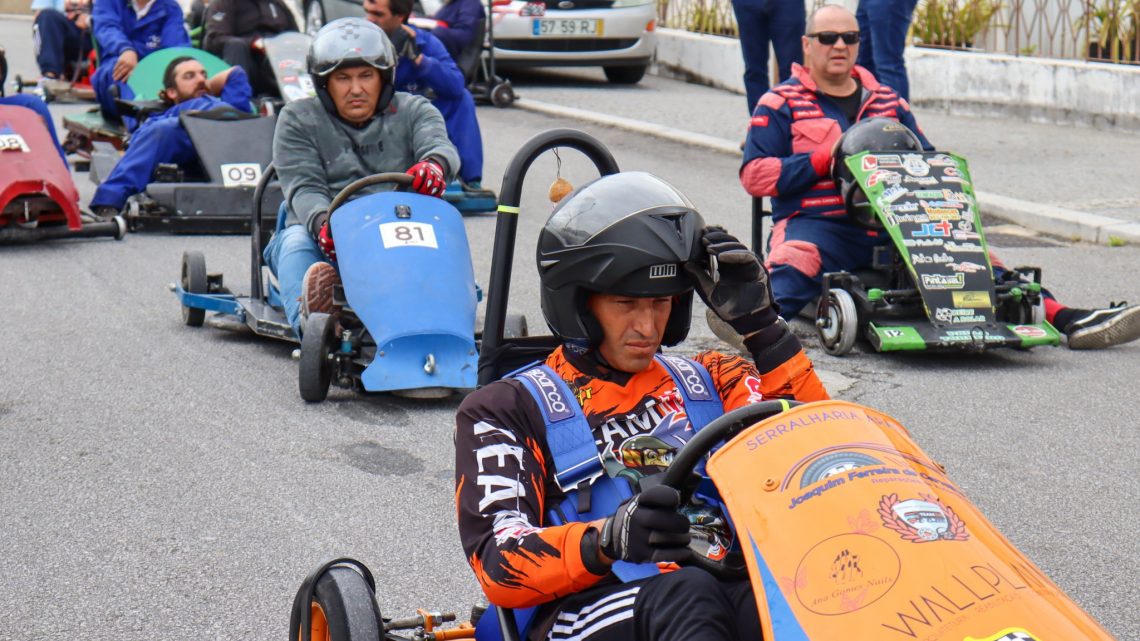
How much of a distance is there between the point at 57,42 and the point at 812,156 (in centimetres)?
1139

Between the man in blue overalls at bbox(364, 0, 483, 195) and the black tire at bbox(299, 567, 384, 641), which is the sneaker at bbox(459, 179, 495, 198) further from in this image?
the black tire at bbox(299, 567, 384, 641)

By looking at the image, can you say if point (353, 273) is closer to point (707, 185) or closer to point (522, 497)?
point (522, 497)

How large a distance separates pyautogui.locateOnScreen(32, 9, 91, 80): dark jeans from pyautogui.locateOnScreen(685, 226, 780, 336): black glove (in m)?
14.4

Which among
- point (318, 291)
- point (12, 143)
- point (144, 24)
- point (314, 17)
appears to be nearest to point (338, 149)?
point (318, 291)

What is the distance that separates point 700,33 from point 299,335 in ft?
40.8

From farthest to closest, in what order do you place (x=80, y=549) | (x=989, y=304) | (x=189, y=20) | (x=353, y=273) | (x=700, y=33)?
1. (x=700, y=33)
2. (x=189, y=20)
3. (x=989, y=304)
4. (x=353, y=273)
5. (x=80, y=549)

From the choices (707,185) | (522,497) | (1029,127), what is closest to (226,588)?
(522,497)

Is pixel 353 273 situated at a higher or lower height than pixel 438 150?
lower

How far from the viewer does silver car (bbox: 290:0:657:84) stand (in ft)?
53.1

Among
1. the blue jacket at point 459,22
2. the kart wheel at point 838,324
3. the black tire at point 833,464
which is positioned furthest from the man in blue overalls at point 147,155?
the black tire at point 833,464

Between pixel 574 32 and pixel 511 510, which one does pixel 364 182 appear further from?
pixel 574 32

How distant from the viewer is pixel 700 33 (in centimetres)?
1805

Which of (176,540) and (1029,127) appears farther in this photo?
(1029,127)

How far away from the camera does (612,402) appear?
3096mm
